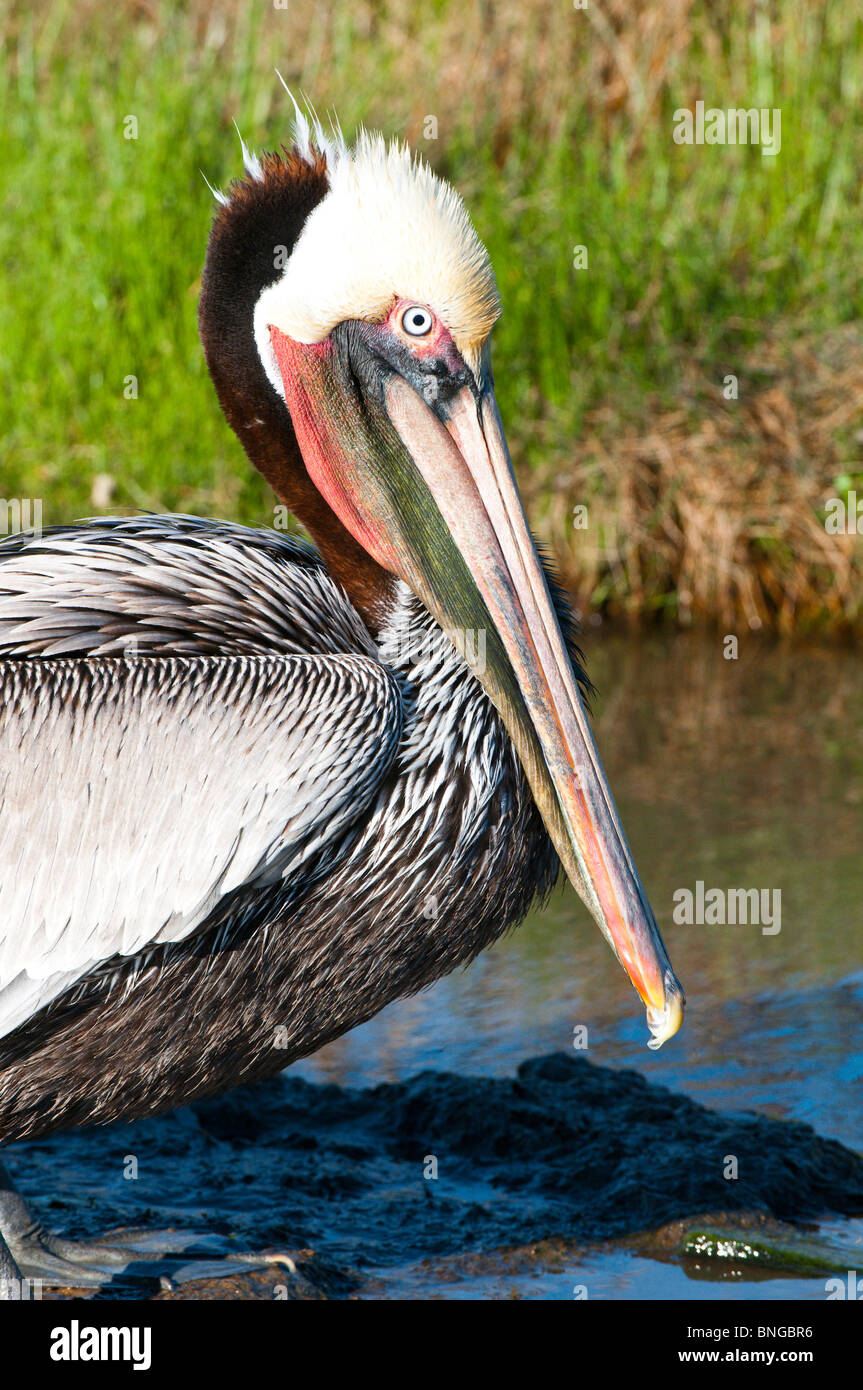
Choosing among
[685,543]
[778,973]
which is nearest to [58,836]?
[778,973]

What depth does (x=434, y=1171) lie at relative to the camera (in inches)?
169

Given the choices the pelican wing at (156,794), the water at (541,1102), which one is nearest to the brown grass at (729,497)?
the water at (541,1102)

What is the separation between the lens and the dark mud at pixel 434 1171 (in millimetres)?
4043

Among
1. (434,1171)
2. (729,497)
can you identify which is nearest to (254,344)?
(434,1171)

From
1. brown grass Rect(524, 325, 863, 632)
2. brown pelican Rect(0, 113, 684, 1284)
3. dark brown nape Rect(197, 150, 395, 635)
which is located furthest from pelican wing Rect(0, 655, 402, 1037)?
brown grass Rect(524, 325, 863, 632)

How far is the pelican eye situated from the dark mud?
203 cm

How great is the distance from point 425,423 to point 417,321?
0.70ft

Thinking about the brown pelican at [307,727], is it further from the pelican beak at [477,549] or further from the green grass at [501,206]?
the green grass at [501,206]

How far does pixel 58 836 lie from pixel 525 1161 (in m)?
1.64

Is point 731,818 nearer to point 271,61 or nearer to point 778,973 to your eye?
point 778,973

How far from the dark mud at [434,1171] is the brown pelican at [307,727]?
1.51ft

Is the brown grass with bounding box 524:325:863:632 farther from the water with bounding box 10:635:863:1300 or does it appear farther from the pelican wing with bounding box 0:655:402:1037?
the pelican wing with bounding box 0:655:402:1037

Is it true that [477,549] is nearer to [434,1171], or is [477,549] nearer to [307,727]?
[307,727]

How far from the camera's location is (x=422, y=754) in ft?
12.1
